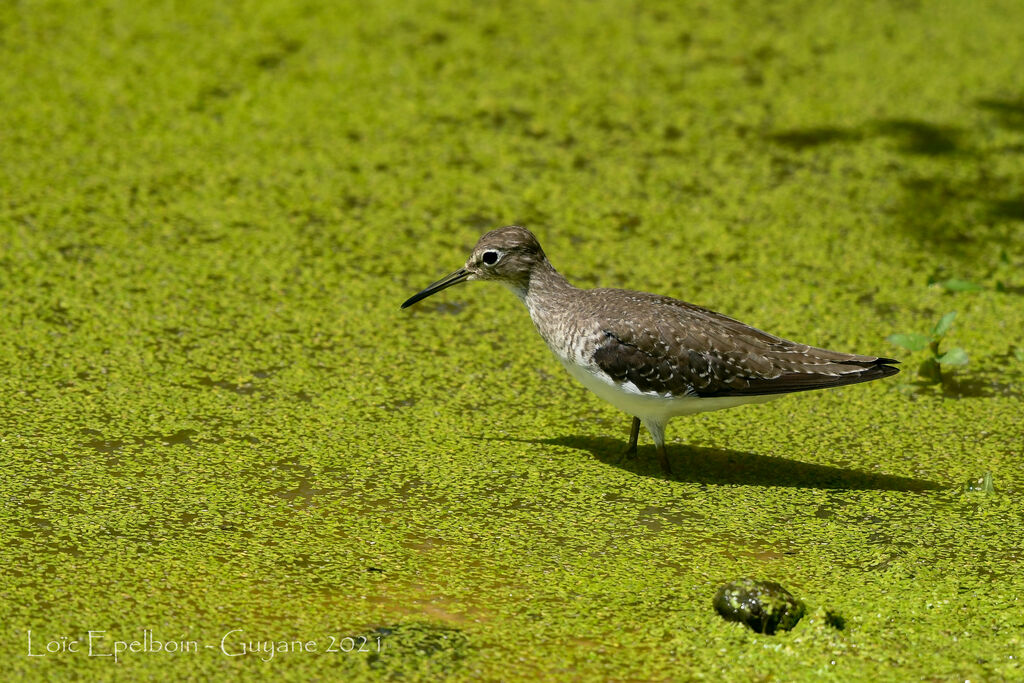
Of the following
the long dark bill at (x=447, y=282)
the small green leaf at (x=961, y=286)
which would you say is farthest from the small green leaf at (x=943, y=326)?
the long dark bill at (x=447, y=282)

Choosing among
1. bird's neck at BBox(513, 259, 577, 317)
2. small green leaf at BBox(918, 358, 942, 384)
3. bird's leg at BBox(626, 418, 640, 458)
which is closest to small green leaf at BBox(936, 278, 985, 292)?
small green leaf at BBox(918, 358, 942, 384)

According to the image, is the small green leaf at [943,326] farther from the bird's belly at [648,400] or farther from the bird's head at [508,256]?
the bird's head at [508,256]

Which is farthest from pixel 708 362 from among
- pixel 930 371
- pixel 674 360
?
pixel 930 371

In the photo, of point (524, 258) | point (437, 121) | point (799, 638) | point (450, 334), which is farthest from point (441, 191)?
point (799, 638)

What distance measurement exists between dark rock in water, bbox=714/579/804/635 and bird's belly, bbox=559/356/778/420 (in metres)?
1.13

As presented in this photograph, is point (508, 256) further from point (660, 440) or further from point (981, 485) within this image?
point (981, 485)

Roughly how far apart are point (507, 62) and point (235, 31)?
221cm

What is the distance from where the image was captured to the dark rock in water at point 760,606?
4551 mm

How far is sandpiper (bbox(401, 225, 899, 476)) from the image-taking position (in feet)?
18.3

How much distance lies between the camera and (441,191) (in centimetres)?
824

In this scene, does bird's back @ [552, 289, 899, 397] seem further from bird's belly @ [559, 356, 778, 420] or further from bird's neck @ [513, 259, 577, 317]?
bird's neck @ [513, 259, 577, 317]

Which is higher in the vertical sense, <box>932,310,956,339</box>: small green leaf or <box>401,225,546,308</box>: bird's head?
<box>401,225,546,308</box>: bird's head

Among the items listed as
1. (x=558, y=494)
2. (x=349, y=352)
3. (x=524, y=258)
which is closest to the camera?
(x=558, y=494)

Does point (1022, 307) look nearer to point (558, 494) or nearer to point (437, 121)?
point (558, 494)
